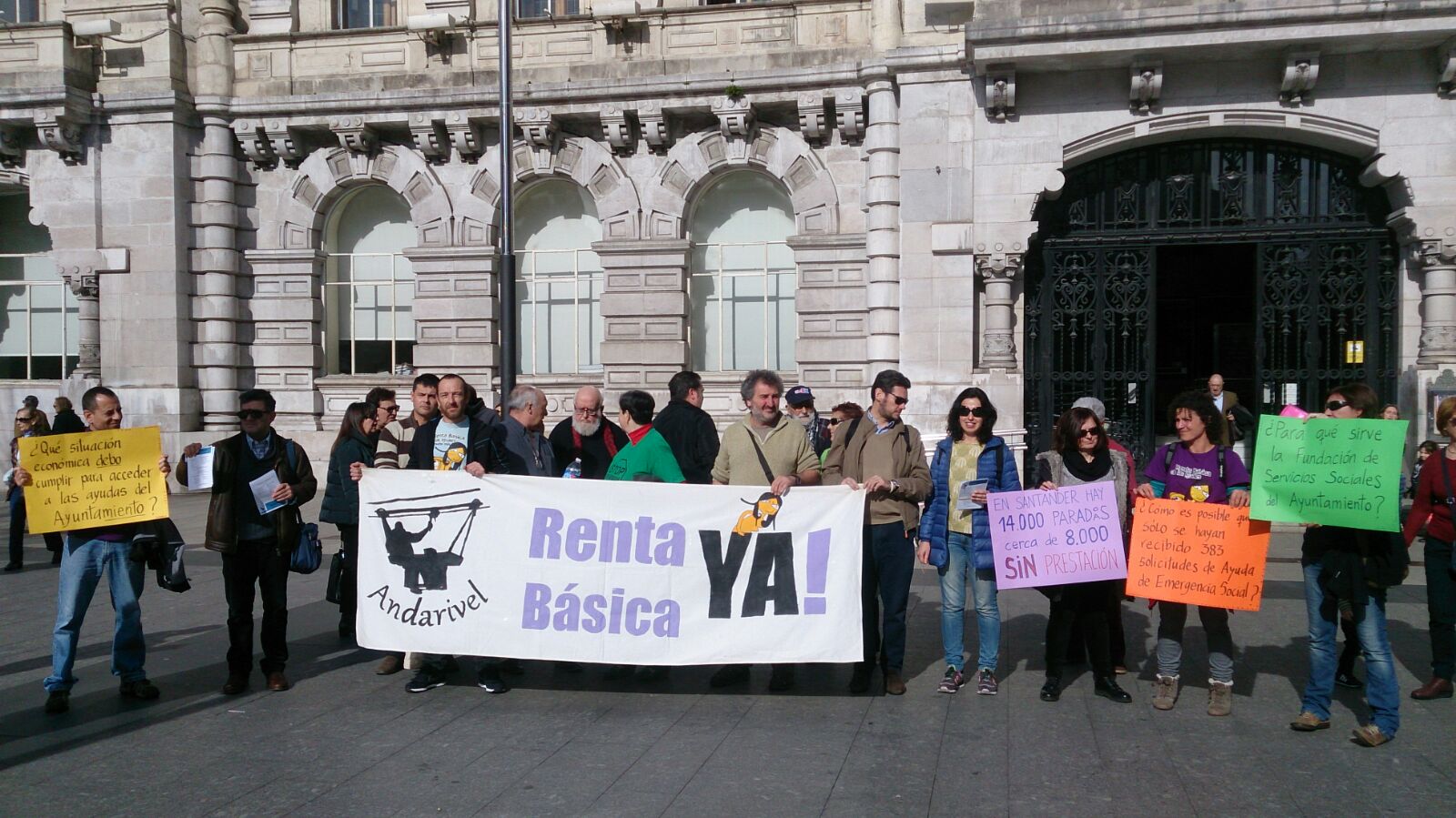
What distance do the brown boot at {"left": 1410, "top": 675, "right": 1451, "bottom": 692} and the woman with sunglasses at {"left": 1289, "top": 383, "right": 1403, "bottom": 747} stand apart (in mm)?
911

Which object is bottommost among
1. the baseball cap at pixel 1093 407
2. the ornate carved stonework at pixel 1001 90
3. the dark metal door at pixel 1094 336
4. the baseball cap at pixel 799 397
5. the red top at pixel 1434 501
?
the red top at pixel 1434 501

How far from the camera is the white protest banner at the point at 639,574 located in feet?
23.7

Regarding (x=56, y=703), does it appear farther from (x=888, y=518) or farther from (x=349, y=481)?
(x=888, y=518)

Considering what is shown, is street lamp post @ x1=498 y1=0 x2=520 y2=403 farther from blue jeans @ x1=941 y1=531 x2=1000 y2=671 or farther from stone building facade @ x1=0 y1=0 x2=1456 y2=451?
blue jeans @ x1=941 y1=531 x2=1000 y2=671

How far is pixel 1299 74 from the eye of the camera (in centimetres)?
1475

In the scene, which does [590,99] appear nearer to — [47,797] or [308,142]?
[308,142]

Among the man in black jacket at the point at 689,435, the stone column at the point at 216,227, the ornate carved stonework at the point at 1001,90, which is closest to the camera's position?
the man in black jacket at the point at 689,435

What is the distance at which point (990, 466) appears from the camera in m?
7.38

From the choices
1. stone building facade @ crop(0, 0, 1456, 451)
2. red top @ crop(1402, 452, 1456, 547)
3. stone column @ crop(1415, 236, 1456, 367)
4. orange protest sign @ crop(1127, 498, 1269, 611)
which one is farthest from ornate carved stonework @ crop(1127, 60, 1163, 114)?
orange protest sign @ crop(1127, 498, 1269, 611)

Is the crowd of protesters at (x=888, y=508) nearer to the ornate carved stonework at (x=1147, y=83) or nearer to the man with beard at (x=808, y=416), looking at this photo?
the man with beard at (x=808, y=416)

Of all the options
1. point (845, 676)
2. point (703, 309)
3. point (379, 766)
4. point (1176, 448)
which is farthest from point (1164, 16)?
point (379, 766)

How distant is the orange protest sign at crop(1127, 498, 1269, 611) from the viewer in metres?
6.79

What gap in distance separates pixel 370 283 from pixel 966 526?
582 inches

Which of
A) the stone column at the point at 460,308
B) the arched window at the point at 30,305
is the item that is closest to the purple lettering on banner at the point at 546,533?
the stone column at the point at 460,308
